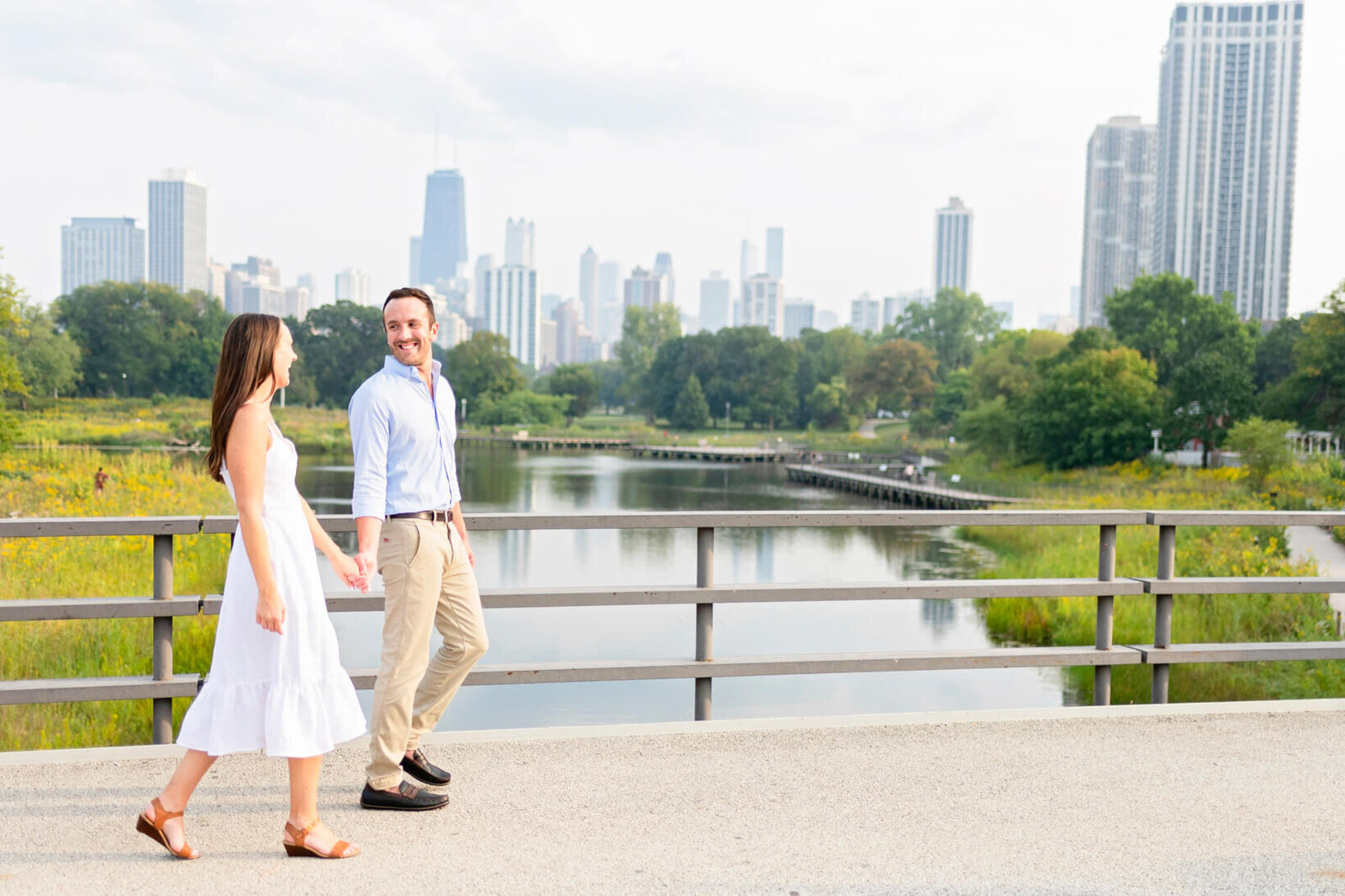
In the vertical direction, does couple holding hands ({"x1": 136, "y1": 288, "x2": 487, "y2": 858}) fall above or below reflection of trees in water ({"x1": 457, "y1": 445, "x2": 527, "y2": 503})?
above

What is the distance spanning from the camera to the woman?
11.9 ft

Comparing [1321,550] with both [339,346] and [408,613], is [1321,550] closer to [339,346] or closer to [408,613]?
[408,613]

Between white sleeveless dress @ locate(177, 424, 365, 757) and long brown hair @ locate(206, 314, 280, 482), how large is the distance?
0.15 m

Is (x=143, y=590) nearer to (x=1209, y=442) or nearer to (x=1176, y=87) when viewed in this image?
(x=1209, y=442)

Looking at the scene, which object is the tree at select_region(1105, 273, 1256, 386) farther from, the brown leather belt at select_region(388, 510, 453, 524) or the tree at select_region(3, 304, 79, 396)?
the brown leather belt at select_region(388, 510, 453, 524)

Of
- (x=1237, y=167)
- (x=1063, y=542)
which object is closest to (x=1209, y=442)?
(x=1063, y=542)

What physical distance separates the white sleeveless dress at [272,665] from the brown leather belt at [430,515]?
1.59 ft

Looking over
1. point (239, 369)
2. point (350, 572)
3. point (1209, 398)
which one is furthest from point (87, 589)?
point (1209, 398)

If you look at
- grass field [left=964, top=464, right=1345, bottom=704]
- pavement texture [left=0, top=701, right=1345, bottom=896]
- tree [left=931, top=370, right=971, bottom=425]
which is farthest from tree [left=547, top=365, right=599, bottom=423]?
pavement texture [left=0, top=701, right=1345, bottom=896]

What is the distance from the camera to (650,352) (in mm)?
166500

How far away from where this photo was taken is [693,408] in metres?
128

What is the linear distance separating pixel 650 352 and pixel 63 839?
536 ft

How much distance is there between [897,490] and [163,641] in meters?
55.8

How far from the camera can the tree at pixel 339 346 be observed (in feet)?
374
